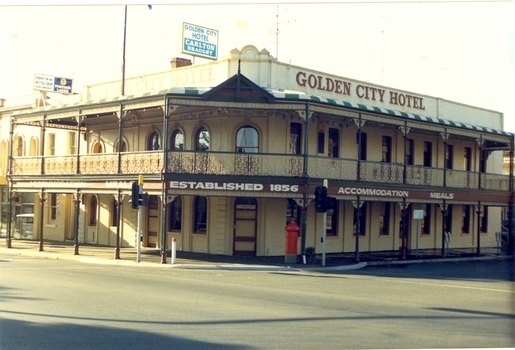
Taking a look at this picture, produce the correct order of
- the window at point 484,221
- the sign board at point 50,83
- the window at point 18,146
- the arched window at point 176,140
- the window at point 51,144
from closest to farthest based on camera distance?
1. the arched window at point 176,140
2. the window at point 51,144
3. the window at point 18,146
4. the window at point 484,221
5. the sign board at point 50,83

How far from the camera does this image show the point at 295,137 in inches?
1053

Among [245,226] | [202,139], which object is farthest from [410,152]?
[202,139]

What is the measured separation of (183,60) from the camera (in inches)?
1191

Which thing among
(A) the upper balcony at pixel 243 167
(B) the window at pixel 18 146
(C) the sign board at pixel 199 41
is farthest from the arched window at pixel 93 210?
(C) the sign board at pixel 199 41

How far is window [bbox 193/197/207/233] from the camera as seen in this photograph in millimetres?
26844

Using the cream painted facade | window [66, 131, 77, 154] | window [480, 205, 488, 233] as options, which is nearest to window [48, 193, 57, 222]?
the cream painted facade

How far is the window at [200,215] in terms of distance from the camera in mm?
26844

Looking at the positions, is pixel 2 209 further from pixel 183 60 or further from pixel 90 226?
pixel 183 60

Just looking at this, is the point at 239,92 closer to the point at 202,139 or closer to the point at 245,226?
the point at 202,139

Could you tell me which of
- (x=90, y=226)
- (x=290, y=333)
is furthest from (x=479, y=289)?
(x=90, y=226)

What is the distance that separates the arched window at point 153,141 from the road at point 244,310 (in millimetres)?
9745

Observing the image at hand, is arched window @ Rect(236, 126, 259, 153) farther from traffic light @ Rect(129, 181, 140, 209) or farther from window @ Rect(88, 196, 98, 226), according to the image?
window @ Rect(88, 196, 98, 226)

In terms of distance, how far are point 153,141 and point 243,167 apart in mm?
7076

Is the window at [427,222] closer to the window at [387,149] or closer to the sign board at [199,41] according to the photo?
the window at [387,149]
